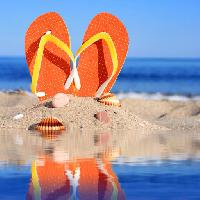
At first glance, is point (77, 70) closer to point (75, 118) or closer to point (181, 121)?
point (75, 118)

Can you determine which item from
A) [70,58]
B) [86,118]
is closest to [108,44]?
[70,58]

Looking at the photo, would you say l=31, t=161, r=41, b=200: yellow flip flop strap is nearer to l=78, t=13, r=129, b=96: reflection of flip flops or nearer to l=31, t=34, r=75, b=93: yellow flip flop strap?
l=31, t=34, r=75, b=93: yellow flip flop strap

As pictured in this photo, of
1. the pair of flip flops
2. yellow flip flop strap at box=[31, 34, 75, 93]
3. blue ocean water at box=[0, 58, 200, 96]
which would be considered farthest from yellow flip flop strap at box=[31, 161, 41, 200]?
blue ocean water at box=[0, 58, 200, 96]

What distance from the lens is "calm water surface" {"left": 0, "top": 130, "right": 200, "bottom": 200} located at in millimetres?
8000

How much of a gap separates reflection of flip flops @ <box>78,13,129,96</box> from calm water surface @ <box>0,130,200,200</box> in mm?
3631

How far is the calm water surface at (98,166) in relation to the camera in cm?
800

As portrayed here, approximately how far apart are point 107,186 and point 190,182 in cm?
116

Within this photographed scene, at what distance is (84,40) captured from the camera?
1900 cm

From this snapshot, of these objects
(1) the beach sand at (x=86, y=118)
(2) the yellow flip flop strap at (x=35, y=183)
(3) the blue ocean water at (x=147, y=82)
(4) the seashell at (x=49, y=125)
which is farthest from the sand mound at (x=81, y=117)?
(3) the blue ocean water at (x=147, y=82)

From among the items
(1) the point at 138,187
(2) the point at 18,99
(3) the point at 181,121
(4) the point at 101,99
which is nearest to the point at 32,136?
(4) the point at 101,99

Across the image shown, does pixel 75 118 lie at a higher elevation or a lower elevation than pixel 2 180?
higher

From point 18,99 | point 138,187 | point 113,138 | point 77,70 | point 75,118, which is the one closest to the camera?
point 138,187

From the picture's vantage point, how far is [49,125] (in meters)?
16.6

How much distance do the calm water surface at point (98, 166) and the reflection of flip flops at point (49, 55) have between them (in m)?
3.73
